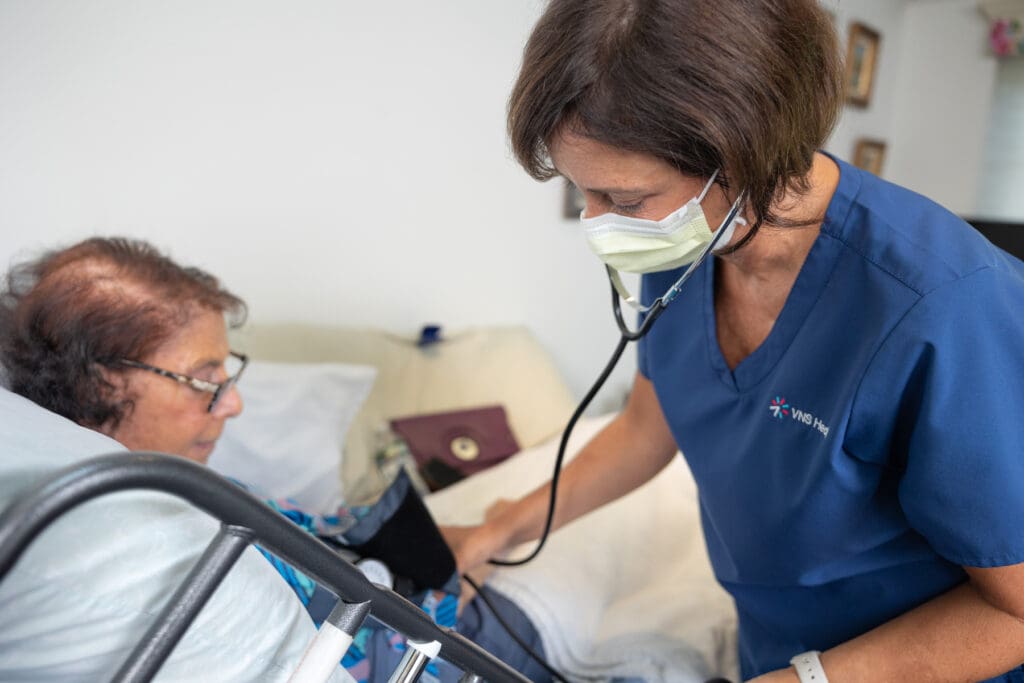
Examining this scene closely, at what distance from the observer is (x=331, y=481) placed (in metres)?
1.57

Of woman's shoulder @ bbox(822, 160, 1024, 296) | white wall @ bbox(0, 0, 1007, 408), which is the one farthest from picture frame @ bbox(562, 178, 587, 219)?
woman's shoulder @ bbox(822, 160, 1024, 296)

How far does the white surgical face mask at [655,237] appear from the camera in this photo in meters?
0.77

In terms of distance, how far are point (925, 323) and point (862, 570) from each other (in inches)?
12.9

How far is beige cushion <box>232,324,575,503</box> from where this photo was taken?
5.56 ft

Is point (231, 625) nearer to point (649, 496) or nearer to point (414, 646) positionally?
point (414, 646)

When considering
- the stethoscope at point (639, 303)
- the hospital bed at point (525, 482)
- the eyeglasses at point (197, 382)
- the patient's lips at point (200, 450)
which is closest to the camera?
the stethoscope at point (639, 303)

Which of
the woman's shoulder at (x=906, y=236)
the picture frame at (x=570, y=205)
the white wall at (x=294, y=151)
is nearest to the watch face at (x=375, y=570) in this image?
the woman's shoulder at (x=906, y=236)

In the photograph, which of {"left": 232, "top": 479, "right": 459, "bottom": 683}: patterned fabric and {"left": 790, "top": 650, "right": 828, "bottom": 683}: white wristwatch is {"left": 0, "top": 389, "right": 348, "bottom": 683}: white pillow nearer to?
{"left": 232, "top": 479, "right": 459, "bottom": 683}: patterned fabric

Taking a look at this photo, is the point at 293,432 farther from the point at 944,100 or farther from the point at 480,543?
the point at 944,100

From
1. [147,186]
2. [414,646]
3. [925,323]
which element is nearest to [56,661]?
[414,646]

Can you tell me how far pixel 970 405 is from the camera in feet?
2.39

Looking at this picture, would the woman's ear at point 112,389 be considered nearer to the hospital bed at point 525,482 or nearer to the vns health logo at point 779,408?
the hospital bed at point 525,482

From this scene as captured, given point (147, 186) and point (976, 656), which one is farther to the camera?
point (147, 186)

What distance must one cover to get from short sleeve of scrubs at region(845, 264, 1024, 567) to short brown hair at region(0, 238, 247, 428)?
0.89 meters
